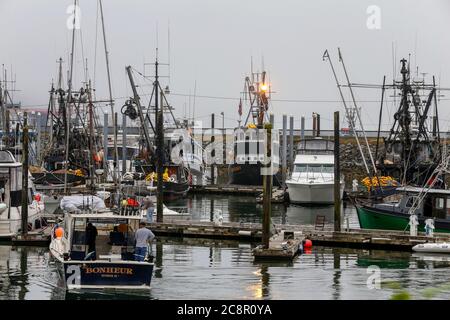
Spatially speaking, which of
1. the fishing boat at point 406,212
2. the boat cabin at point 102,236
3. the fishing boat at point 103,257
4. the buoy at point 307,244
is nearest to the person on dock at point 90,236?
the boat cabin at point 102,236

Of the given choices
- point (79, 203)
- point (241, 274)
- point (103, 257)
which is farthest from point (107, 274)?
point (79, 203)

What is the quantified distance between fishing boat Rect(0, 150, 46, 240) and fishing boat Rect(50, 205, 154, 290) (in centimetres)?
1145

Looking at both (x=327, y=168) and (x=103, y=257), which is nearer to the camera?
(x=103, y=257)

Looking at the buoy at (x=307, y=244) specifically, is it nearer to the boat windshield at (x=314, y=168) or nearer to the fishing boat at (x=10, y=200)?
the fishing boat at (x=10, y=200)

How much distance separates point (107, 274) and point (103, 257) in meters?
1.08

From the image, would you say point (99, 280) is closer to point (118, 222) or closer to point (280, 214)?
point (118, 222)

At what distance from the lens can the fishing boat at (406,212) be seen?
42.9 metres

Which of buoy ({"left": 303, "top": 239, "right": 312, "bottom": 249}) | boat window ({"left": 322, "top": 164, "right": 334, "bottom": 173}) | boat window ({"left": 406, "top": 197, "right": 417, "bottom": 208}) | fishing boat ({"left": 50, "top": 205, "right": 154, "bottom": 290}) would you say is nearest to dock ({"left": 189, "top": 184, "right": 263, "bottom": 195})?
boat window ({"left": 322, "top": 164, "right": 334, "bottom": 173})

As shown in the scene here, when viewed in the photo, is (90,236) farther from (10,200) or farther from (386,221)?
(386,221)

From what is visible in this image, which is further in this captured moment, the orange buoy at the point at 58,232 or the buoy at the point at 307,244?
the buoy at the point at 307,244

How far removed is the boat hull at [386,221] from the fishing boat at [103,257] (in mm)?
19864

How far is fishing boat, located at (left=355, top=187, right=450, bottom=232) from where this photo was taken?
141ft

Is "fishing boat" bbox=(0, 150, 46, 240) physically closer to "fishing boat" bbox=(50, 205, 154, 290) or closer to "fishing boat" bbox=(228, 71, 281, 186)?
"fishing boat" bbox=(50, 205, 154, 290)

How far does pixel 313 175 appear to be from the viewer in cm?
7069
